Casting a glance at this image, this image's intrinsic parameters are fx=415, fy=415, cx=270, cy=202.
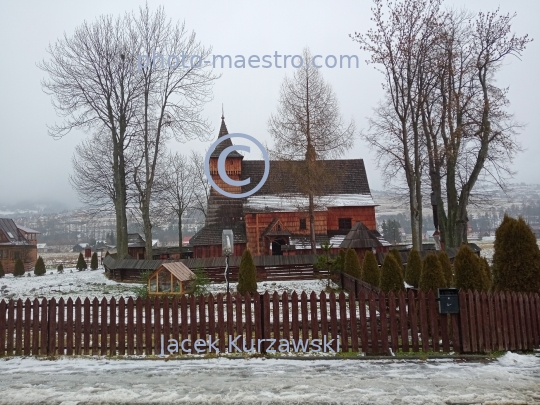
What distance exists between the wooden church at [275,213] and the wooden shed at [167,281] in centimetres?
1236

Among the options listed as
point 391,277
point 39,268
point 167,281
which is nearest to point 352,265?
point 391,277

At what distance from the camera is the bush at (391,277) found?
1123 cm

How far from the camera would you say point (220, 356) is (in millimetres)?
7465

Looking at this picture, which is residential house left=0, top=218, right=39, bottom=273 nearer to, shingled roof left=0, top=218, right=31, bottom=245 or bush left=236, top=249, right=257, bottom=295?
shingled roof left=0, top=218, right=31, bottom=245

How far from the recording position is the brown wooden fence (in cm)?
736

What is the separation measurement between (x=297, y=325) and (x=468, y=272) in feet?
12.1

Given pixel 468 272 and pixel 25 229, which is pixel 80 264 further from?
pixel 468 272

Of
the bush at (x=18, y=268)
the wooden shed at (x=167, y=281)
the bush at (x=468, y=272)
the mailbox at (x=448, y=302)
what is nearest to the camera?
the mailbox at (x=448, y=302)

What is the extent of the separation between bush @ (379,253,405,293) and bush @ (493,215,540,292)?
297 centimetres

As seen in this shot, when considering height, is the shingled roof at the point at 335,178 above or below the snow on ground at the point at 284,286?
above

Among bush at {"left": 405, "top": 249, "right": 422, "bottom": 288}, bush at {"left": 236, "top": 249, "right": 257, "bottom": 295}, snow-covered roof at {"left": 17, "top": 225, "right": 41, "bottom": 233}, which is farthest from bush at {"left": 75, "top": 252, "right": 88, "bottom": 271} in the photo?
bush at {"left": 405, "top": 249, "right": 422, "bottom": 288}

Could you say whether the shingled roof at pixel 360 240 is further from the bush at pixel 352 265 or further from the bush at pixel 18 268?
the bush at pixel 18 268

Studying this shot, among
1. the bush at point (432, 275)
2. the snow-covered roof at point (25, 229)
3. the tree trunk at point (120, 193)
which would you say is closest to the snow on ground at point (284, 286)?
the tree trunk at point (120, 193)

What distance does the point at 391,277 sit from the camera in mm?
11312
